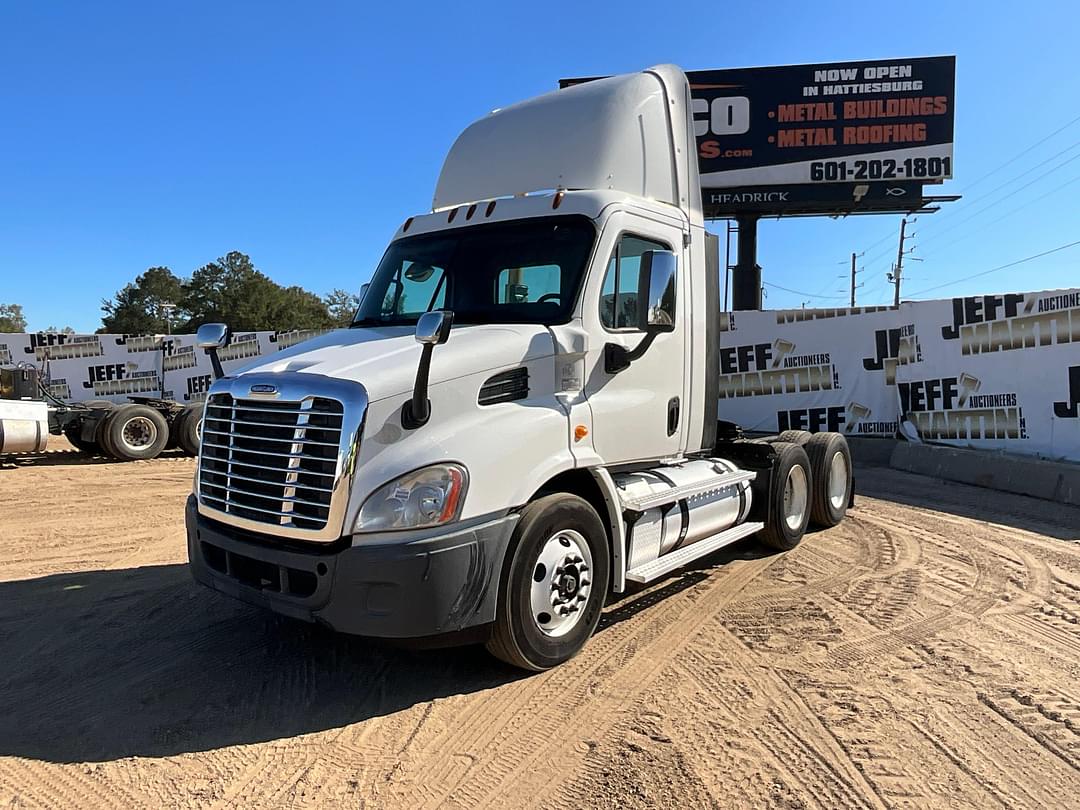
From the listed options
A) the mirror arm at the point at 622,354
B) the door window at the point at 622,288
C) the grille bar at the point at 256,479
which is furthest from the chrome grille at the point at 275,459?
the door window at the point at 622,288

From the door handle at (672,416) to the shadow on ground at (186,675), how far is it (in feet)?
4.18

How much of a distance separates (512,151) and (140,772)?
475cm

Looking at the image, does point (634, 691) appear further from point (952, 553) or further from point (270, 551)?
point (952, 553)

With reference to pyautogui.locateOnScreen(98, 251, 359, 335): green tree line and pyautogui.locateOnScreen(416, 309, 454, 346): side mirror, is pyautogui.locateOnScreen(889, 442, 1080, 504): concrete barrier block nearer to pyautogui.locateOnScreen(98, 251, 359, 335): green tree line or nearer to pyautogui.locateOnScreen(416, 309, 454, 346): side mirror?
pyautogui.locateOnScreen(416, 309, 454, 346): side mirror

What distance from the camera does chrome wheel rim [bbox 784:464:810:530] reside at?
6965mm

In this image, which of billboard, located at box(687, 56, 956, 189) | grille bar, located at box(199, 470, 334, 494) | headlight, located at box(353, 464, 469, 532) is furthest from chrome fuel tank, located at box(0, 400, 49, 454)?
billboard, located at box(687, 56, 956, 189)

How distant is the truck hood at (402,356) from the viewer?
3742 millimetres

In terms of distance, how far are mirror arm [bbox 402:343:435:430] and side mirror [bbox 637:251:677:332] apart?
4.92 ft

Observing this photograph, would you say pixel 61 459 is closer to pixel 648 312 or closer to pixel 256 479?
pixel 256 479

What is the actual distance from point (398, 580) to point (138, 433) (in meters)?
12.3

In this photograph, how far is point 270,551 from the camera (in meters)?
3.80

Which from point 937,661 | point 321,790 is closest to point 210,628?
point 321,790

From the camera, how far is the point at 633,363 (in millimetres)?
4977

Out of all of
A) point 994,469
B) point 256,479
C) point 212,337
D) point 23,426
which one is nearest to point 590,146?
point 212,337
